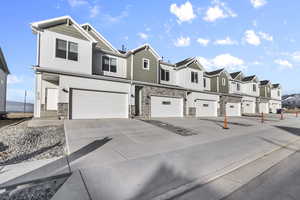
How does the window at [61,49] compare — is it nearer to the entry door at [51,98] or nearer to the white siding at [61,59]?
the white siding at [61,59]

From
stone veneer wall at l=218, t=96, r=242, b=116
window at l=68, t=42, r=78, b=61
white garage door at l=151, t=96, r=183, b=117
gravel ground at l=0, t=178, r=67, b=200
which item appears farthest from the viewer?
stone veneer wall at l=218, t=96, r=242, b=116

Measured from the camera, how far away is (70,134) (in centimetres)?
674

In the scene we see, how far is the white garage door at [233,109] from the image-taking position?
21.6 meters

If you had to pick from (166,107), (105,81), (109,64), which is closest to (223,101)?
(166,107)

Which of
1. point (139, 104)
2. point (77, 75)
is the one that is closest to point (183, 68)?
point (139, 104)

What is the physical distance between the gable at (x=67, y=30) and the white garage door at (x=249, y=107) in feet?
87.3

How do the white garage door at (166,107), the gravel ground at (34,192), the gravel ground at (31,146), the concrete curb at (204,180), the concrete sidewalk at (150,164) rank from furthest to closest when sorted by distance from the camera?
1. the white garage door at (166,107)
2. the gravel ground at (31,146)
3. the concrete sidewalk at (150,164)
4. the concrete curb at (204,180)
5. the gravel ground at (34,192)

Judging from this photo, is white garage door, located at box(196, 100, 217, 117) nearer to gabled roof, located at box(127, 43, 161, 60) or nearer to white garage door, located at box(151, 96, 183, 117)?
white garage door, located at box(151, 96, 183, 117)

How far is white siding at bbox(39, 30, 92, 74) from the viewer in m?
10.9

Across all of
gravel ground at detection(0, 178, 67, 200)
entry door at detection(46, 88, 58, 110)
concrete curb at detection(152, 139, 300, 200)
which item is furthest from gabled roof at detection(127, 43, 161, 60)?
gravel ground at detection(0, 178, 67, 200)

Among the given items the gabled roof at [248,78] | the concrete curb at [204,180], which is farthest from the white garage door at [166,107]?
the gabled roof at [248,78]

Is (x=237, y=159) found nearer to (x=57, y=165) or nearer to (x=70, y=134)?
(x=57, y=165)

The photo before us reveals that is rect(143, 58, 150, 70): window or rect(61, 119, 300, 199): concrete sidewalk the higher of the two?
rect(143, 58, 150, 70): window

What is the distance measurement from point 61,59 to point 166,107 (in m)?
10.1
